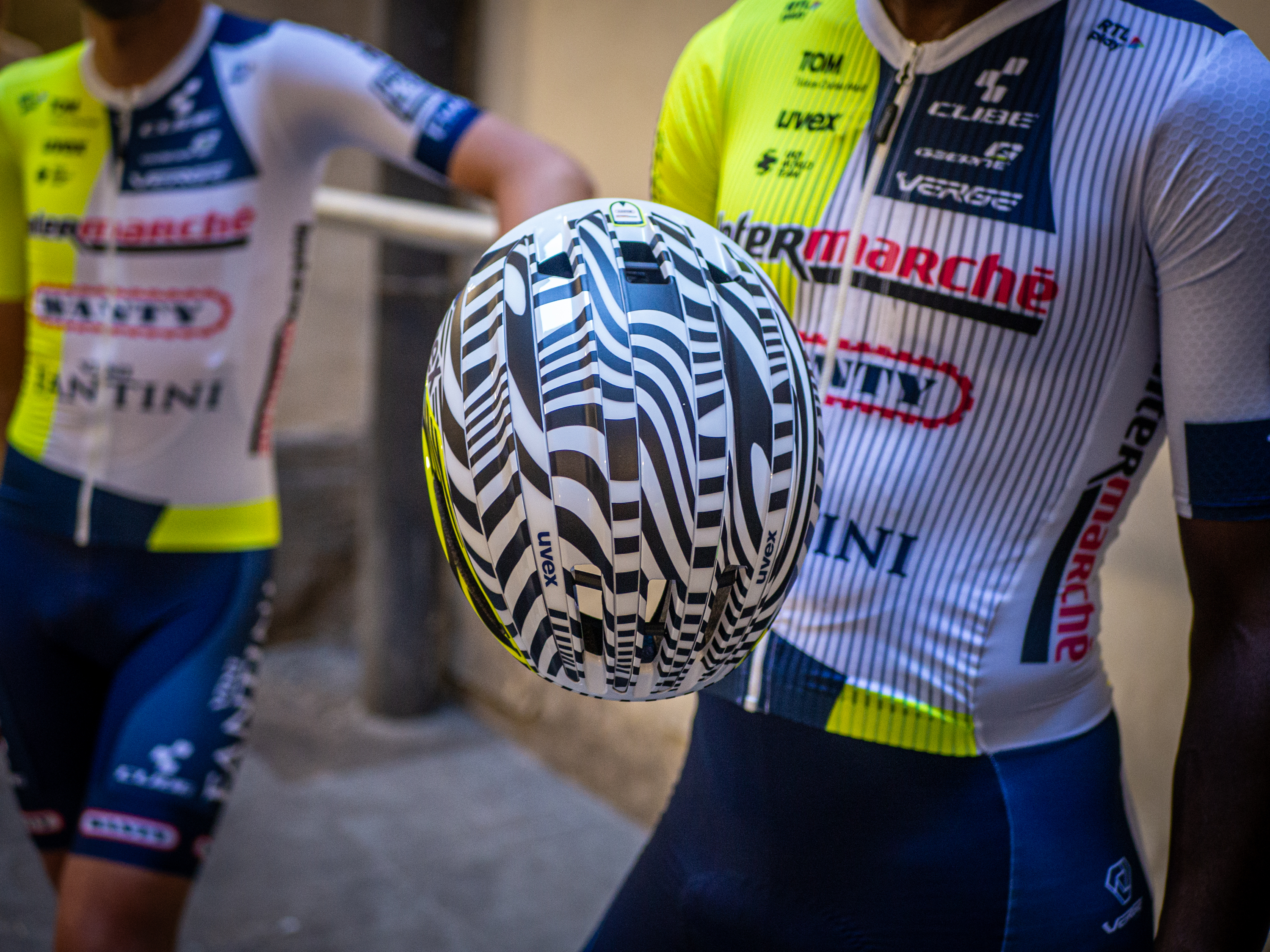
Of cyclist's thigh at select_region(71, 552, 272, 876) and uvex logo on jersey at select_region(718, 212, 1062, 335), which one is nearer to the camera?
uvex logo on jersey at select_region(718, 212, 1062, 335)

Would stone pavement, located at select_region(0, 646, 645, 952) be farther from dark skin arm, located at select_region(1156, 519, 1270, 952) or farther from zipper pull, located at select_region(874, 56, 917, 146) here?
zipper pull, located at select_region(874, 56, 917, 146)

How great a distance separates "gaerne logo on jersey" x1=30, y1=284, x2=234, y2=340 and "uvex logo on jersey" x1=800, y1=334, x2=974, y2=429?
1090 mm

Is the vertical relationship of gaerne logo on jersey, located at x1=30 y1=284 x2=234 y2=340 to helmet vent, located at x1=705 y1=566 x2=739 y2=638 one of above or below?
below

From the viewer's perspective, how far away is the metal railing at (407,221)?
277cm

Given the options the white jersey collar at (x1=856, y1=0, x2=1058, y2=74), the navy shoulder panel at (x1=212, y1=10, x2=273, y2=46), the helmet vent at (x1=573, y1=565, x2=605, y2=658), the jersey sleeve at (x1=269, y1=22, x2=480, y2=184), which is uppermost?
the white jersey collar at (x1=856, y1=0, x2=1058, y2=74)

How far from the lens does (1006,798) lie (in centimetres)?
108

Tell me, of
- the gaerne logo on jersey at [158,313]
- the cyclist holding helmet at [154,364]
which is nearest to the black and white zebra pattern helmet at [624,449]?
the cyclist holding helmet at [154,364]

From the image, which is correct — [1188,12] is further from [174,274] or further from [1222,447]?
[174,274]

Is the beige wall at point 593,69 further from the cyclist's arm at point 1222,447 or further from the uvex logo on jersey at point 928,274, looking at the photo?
the cyclist's arm at point 1222,447

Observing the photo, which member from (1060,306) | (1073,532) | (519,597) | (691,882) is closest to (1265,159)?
(1060,306)

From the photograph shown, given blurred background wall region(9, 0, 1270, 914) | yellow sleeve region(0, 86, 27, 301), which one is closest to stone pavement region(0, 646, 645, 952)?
blurred background wall region(9, 0, 1270, 914)

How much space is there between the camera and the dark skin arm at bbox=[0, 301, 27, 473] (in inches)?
78.1

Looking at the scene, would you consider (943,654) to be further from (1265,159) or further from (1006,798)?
(1265,159)

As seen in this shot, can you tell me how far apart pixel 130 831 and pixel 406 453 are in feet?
7.60
